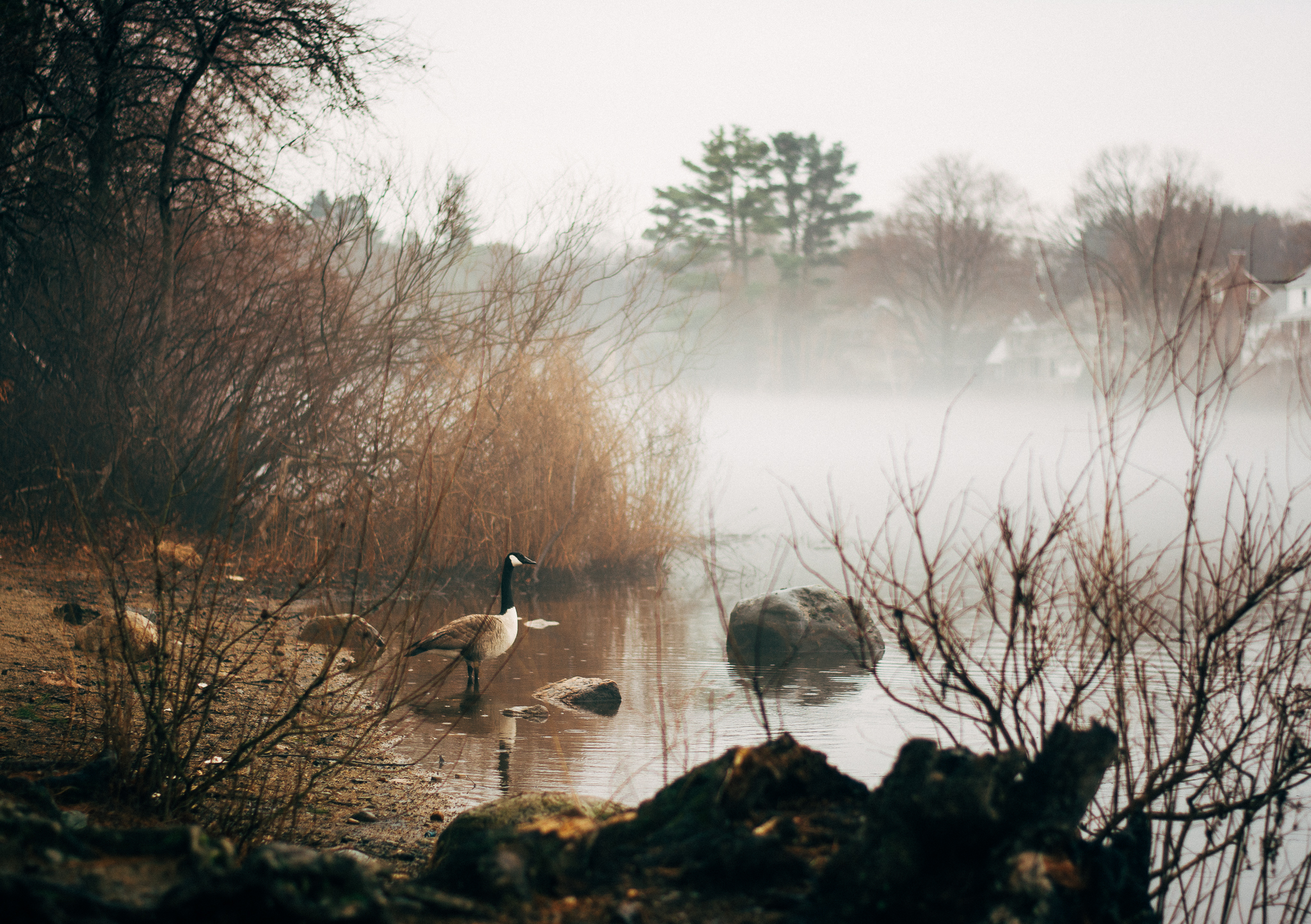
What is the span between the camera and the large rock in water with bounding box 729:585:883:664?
817cm

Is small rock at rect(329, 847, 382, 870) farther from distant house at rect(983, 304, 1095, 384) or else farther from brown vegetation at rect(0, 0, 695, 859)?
distant house at rect(983, 304, 1095, 384)

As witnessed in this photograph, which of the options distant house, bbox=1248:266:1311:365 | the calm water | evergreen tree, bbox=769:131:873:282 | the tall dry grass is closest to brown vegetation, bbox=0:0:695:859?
the tall dry grass

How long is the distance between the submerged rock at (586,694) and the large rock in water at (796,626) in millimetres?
1513

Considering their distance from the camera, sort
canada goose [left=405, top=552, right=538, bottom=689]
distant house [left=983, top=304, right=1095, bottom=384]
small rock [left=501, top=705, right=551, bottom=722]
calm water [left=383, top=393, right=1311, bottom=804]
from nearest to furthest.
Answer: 1. calm water [left=383, top=393, right=1311, bottom=804]
2. small rock [left=501, top=705, right=551, bottom=722]
3. canada goose [left=405, top=552, right=538, bottom=689]
4. distant house [left=983, top=304, right=1095, bottom=384]

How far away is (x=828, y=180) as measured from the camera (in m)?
41.9

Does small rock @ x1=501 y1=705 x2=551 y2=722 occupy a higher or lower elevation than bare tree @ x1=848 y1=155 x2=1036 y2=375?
lower

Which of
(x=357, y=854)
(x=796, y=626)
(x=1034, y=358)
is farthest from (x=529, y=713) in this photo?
(x=1034, y=358)

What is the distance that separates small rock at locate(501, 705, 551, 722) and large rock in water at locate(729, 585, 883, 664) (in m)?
2.00

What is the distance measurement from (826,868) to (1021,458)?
38.5m

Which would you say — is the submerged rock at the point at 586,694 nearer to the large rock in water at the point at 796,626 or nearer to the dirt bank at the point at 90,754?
the dirt bank at the point at 90,754

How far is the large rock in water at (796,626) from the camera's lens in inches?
322

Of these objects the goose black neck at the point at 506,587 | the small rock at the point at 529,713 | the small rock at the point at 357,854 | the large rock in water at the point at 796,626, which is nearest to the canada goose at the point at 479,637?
the goose black neck at the point at 506,587

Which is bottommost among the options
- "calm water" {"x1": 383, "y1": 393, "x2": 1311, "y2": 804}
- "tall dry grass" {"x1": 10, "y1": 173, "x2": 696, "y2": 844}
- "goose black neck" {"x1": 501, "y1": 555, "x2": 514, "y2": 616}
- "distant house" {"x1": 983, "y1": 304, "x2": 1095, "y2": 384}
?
"calm water" {"x1": 383, "y1": 393, "x2": 1311, "y2": 804}

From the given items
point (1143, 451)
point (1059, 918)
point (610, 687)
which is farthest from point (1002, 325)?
point (1059, 918)
